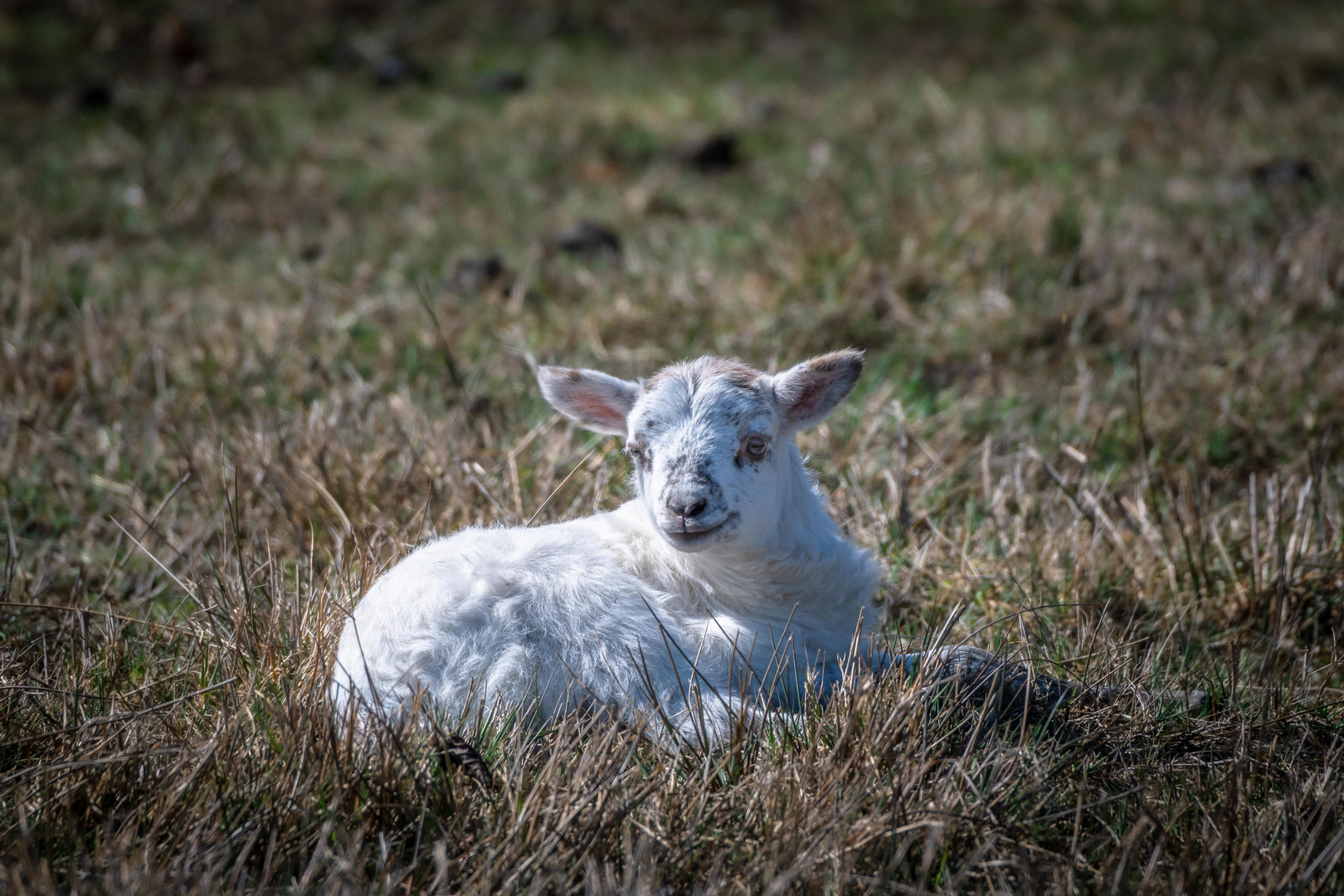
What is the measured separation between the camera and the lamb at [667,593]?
267cm

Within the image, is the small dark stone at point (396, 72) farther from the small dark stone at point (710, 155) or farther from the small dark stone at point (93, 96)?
the small dark stone at point (710, 155)

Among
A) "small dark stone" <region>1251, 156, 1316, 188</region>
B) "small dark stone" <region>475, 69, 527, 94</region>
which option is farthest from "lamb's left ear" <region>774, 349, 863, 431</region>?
"small dark stone" <region>475, 69, 527, 94</region>

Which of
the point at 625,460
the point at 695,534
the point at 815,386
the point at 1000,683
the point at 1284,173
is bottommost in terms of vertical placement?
the point at 625,460

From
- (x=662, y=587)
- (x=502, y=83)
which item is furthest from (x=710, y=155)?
(x=662, y=587)

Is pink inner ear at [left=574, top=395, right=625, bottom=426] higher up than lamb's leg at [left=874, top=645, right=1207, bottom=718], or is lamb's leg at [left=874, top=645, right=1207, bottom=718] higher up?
pink inner ear at [left=574, top=395, right=625, bottom=426]

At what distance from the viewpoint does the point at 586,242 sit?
23.0ft

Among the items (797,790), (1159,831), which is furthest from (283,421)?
(1159,831)

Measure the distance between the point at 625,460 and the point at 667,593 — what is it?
1289mm

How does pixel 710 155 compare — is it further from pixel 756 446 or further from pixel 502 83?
pixel 756 446

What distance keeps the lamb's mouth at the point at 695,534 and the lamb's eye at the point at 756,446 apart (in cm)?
23

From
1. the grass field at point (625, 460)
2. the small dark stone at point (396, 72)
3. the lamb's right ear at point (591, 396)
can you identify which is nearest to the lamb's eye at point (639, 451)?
the lamb's right ear at point (591, 396)

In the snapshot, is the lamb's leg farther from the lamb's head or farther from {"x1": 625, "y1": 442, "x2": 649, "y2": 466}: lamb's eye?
{"x1": 625, "y1": 442, "x2": 649, "y2": 466}: lamb's eye

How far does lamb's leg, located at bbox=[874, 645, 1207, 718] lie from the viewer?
2.67 meters

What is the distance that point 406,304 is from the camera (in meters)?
6.18
